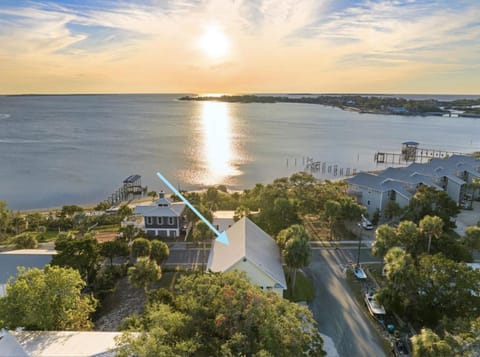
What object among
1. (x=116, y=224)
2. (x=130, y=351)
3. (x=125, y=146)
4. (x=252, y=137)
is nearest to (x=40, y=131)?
(x=125, y=146)

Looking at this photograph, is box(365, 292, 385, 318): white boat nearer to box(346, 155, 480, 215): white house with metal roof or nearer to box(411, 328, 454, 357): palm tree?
box(411, 328, 454, 357): palm tree

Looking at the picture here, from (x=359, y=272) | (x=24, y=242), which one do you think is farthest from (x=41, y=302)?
(x=359, y=272)

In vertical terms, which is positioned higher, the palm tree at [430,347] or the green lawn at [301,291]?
the palm tree at [430,347]

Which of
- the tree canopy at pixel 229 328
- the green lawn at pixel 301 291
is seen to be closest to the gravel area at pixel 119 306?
the tree canopy at pixel 229 328

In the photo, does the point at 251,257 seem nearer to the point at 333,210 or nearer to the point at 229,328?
the point at 229,328

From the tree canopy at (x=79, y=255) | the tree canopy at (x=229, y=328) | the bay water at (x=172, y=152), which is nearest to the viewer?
the tree canopy at (x=229, y=328)

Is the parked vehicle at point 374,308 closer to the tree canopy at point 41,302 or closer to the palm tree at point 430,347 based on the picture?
the palm tree at point 430,347

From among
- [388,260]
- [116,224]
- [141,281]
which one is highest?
[388,260]

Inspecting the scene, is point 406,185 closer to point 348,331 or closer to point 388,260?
point 388,260
